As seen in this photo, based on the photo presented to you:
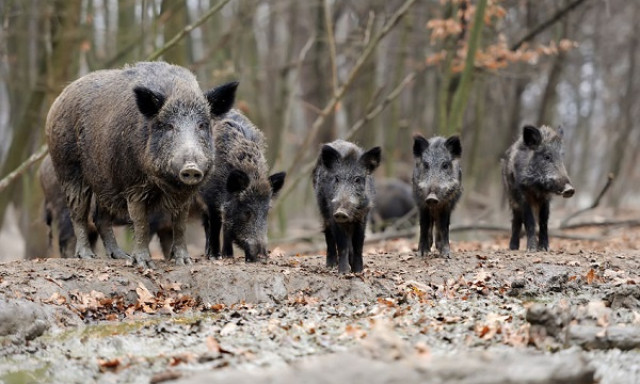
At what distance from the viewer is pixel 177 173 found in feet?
30.0

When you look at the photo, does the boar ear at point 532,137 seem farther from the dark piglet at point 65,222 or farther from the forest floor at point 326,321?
the dark piglet at point 65,222

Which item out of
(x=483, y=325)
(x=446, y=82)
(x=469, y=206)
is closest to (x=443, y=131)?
(x=446, y=82)

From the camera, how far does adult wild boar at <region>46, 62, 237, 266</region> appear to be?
938 centimetres

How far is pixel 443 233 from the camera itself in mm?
11273

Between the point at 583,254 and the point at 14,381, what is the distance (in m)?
7.71

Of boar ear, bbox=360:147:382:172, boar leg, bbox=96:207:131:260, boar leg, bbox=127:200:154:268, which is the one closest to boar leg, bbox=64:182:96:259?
boar leg, bbox=96:207:131:260

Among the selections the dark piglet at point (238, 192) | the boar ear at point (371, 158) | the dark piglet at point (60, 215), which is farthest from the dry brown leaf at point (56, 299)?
the dark piglet at point (60, 215)

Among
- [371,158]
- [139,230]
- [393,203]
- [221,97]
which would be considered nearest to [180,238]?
[139,230]

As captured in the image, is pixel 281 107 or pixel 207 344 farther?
pixel 281 107

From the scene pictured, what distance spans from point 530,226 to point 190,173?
17.7ft

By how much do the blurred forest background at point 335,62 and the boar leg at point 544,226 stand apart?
3224 millimetres

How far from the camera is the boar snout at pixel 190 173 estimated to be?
8711 mm

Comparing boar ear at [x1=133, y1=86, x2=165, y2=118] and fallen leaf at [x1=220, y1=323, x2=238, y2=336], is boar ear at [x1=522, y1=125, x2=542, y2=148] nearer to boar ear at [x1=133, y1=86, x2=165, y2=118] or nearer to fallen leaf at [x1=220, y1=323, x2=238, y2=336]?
boar ear at [x1=133, y1=86, x2=165, y2=118]

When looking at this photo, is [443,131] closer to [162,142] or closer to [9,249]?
[162,142]
